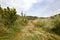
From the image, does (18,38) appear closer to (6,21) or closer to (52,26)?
(6,21)

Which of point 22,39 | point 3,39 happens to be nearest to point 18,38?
point 22,39

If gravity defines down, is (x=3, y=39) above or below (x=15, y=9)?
below

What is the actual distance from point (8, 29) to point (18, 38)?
170cm

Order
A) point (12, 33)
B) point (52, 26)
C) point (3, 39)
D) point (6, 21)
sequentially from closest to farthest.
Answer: point (3, 39), point (12, 33), point (6, 21), point (52, 26)

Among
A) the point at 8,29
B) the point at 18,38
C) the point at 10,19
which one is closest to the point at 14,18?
the point at 10,19

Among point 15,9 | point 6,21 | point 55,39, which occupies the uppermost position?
point 15,9

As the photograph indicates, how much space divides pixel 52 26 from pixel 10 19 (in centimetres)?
444

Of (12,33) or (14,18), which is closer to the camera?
(12,33)

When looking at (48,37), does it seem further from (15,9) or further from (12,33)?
(15,9)

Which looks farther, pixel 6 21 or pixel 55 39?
pixel 6 21

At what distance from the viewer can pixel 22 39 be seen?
12547 mm

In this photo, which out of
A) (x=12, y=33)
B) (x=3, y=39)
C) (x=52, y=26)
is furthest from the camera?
(x=52, y=26)

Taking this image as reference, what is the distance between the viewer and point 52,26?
57.9 feet

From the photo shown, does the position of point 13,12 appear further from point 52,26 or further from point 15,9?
point 52,26
